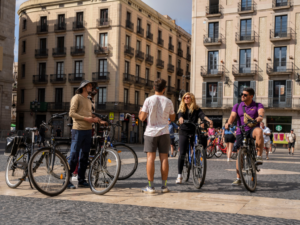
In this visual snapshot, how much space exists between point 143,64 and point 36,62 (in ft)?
43.7

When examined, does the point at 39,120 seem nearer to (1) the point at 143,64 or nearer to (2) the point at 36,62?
(2) the point at 36,62

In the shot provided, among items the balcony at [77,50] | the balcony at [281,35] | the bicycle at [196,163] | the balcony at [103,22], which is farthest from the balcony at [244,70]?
the bicycle at [196,163]

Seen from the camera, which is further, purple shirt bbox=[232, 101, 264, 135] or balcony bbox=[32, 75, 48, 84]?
balcony bbox=[32, 75, 48, 84]

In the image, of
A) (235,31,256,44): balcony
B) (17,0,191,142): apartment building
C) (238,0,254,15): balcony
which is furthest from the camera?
(17,0,191,142): apartment building

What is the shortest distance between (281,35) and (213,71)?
714cm

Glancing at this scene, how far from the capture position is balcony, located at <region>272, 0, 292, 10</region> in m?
36.3

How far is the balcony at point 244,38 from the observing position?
37.2m

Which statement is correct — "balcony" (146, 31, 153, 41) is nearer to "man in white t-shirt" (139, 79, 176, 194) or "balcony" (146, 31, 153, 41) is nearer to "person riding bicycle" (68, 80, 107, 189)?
"person riding bicycle" (68, 80, 107, 189)

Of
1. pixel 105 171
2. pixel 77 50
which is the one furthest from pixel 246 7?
pixel 105 171

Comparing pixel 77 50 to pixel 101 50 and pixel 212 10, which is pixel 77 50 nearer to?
pixel 101 50

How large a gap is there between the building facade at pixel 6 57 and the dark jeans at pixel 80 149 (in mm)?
32723

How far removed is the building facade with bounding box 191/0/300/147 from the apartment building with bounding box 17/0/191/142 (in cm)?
916

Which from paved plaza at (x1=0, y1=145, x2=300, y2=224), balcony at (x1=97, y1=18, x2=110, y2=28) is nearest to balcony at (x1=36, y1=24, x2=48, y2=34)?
balcony at (x1=97, y1=18, x2=110, y2=28)

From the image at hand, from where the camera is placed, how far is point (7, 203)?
17.0 feet
